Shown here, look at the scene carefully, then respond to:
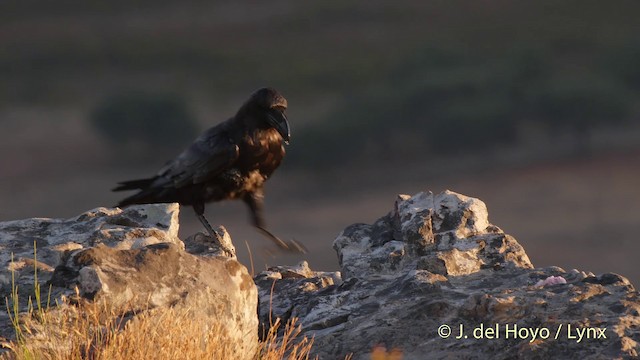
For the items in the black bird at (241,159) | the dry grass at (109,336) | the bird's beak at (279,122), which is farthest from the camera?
the black bird at (241,159)

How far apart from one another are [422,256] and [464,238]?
0.44m

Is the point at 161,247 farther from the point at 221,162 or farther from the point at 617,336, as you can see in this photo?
the point at 221,162

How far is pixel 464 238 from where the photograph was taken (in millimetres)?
10344

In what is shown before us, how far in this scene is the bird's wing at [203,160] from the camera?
12.3m

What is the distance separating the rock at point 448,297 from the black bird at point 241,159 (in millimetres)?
1554

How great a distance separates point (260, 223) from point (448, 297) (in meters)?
4.37

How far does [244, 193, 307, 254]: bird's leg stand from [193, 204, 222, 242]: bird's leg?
54 centimetres

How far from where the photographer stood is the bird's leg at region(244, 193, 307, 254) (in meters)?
12.5

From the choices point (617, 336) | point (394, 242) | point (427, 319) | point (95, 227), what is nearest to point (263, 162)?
point (394, 242)

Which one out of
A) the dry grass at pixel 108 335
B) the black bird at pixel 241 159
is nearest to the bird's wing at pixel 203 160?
the black bird at pixel 241 159

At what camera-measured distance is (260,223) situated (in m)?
12.7

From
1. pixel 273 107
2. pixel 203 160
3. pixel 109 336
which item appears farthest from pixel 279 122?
pixel 109 336

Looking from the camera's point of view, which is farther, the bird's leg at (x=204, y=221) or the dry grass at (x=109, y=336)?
the bird's leg at (x=204, y=221)

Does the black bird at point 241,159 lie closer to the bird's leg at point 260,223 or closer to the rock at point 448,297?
the bird's leg at point 260,223
